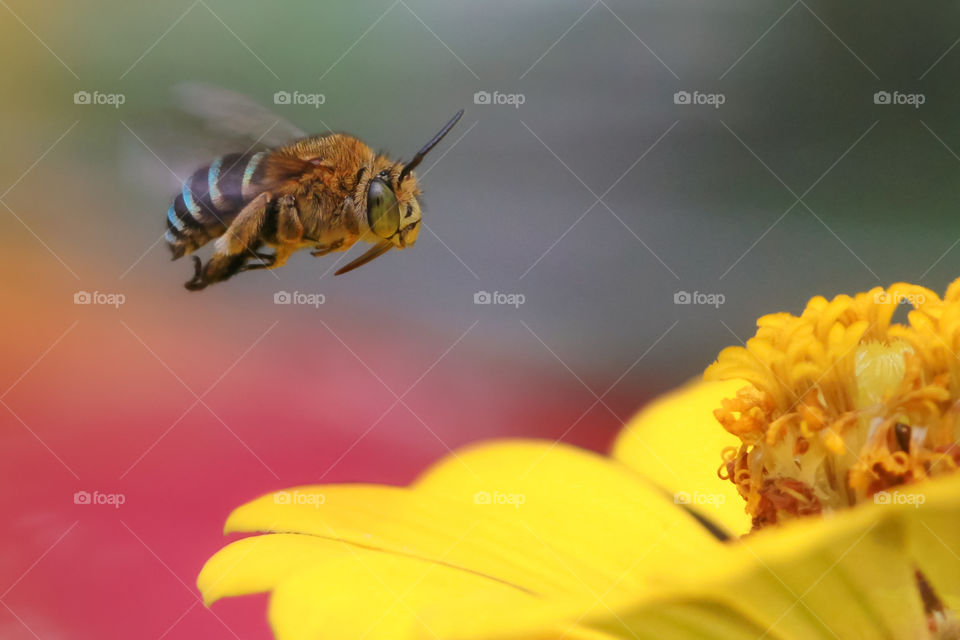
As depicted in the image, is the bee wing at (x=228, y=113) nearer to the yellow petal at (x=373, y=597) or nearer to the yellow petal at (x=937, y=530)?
the yellow petal at (x=373, y=597)

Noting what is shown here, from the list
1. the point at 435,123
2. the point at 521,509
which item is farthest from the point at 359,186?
the point at 521,509

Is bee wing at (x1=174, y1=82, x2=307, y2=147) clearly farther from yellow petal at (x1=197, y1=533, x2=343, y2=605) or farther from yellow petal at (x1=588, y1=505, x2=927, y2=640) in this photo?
yellow petal at (x1=588, y1=505, x2=927, y2=640)

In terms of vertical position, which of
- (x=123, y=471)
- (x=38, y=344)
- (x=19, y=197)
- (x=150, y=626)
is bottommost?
(x=150, y=626)

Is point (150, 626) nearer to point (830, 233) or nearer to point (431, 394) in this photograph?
point (431, 394)

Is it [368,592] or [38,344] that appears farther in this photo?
[38,344]

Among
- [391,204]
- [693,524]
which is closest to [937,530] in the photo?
[693,524]

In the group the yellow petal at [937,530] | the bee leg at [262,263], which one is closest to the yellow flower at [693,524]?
the yellow petal at [937,530]
